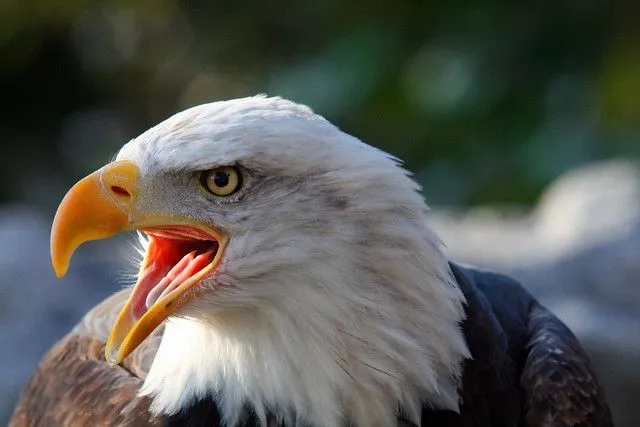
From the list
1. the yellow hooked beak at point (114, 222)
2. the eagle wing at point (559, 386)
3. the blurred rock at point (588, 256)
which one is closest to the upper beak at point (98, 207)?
the yellow hooked beak at point (114, 222)

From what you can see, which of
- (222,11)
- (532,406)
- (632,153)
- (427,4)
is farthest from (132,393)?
(222,11)

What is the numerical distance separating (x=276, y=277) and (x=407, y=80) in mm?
6463

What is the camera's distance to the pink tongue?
271 cm

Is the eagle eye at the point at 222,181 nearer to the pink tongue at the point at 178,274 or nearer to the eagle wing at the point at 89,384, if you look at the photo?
the pink tongue at the point at 178,274

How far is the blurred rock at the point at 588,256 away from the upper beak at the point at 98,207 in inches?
115

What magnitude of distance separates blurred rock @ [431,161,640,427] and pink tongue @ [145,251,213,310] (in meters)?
2.73

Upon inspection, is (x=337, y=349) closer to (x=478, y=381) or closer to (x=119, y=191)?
(x=478, y=381)

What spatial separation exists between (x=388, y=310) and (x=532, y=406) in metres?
0.62

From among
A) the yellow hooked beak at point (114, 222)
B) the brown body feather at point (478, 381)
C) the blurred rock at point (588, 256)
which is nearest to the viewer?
the yellow hooked beak at point (114, 222)

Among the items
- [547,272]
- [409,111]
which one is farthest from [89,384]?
[409,111]

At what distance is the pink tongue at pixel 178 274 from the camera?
8.90 ft

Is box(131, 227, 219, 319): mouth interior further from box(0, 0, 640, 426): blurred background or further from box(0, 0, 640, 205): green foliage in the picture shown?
box(0, 0, 640, 205): green foliage

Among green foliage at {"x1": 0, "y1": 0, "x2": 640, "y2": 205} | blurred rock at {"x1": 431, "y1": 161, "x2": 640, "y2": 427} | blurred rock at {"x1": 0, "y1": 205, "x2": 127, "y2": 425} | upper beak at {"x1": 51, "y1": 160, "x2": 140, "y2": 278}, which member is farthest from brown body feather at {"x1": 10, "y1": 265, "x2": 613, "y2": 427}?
green foliage at {"x1": 0, "y1": 0, "x2": 640, "y2": 205}

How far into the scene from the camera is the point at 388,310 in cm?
279
